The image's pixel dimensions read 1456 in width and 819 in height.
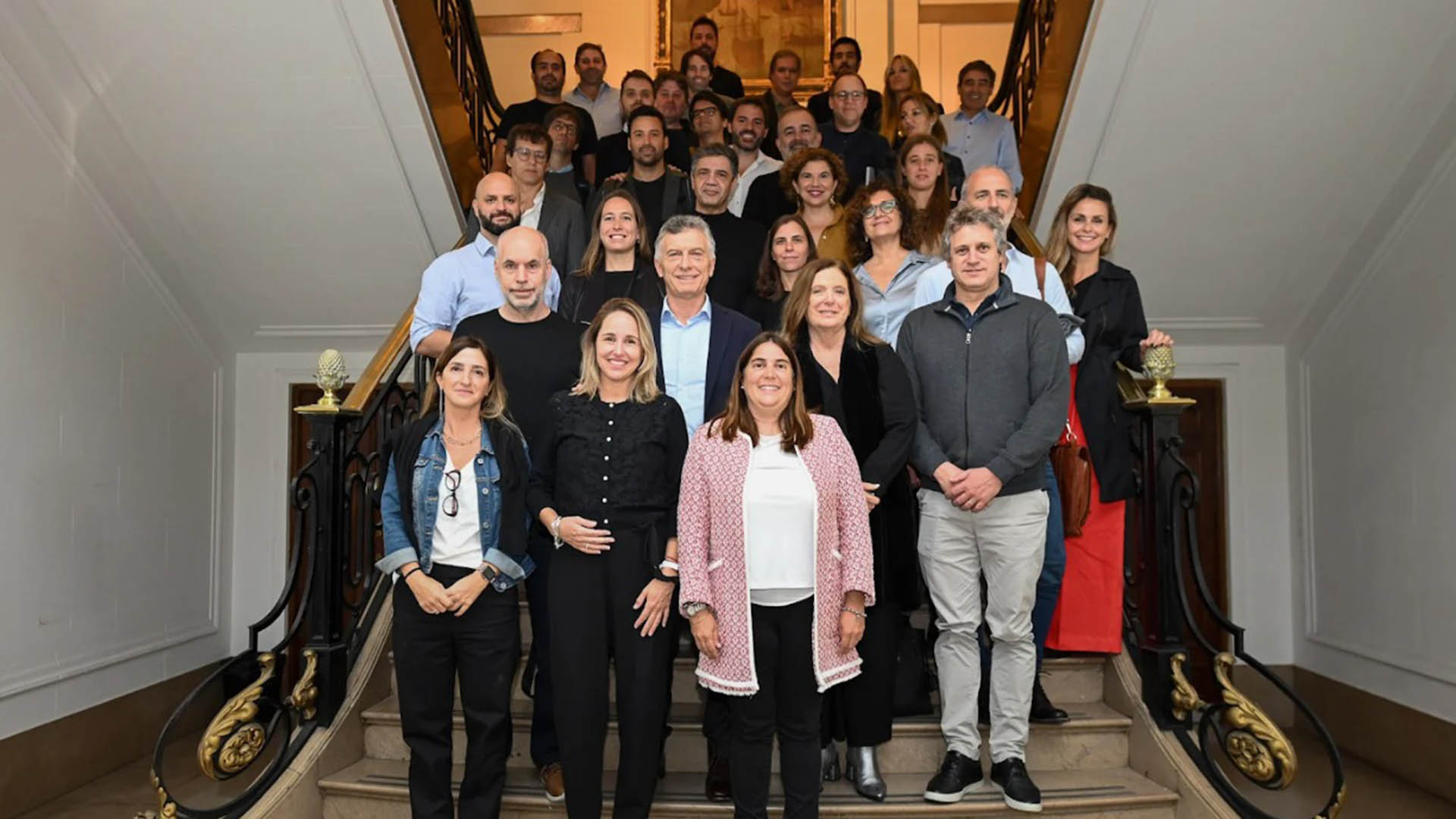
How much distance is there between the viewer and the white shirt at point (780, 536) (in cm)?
295

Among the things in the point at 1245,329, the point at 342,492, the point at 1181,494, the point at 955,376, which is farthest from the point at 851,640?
the point at 1245,329

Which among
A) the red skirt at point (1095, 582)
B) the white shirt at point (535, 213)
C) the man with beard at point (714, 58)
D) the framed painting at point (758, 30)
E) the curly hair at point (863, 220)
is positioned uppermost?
the framed painting at point (758, 30)

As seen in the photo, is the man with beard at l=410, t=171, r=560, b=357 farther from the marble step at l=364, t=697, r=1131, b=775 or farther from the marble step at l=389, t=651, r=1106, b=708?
the marble step at l=364, t=697, r=1131, b=775

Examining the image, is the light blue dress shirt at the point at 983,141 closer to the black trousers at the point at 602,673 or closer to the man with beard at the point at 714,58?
the man with beard at the point at 714,58

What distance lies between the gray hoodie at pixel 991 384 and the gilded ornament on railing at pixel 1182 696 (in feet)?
2.88

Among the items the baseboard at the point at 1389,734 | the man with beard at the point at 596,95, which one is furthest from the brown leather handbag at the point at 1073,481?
the man with beard at the point at 596,95

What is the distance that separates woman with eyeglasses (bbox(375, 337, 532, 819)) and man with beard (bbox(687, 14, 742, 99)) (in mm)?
4717

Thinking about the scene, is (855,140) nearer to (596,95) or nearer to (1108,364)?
(596,95)

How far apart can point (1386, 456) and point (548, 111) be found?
463cm

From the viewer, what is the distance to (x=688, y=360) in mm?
3443

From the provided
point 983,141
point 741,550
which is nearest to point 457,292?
point 741,550

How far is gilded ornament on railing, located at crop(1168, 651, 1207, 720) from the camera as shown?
141 inches

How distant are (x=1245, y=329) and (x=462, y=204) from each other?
13.9ft

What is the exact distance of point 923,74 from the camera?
30.2 feet
